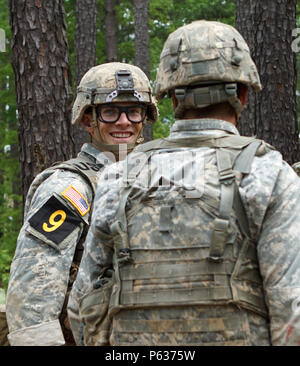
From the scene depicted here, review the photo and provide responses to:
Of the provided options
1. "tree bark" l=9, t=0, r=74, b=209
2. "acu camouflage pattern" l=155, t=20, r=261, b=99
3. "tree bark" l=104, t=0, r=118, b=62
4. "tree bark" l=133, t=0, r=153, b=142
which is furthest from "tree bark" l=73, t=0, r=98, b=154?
"acu camouflage pattern" l=155, t=20, r=261, b=99

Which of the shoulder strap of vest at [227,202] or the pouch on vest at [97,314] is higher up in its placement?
the shoulder strap of vest at [227,202]

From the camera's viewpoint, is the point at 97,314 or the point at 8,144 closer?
the point at 97,314

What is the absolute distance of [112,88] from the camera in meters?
5.22

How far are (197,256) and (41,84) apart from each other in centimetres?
389

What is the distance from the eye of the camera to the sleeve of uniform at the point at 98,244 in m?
3.44

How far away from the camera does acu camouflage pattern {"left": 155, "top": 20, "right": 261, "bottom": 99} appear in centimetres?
341

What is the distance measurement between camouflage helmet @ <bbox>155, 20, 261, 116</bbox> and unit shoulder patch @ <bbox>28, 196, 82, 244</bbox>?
53.5 inches

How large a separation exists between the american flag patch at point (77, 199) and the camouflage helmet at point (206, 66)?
1305 millimetres

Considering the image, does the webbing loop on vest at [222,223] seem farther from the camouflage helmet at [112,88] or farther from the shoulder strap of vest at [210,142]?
the camouflage helmet at [112,88]

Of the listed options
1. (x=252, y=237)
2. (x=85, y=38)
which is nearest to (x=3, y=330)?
(x=252, y=237)

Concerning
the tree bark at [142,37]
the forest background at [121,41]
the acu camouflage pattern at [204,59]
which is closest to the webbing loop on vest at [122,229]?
the acu camouflage pattern at [204,59]

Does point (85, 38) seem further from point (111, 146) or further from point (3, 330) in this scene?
point (111, 146)

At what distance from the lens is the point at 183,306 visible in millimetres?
3219
